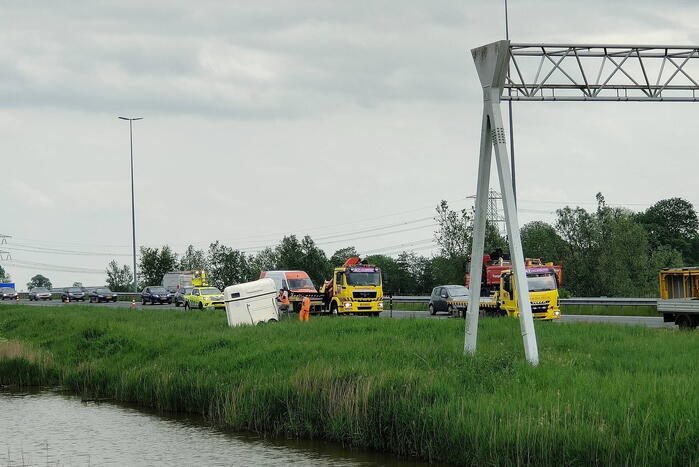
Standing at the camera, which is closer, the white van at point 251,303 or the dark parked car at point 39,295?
the white van at point 251,303

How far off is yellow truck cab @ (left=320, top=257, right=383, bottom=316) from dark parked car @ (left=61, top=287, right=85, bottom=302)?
172 feet

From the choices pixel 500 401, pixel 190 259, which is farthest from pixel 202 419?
pixel 190 259

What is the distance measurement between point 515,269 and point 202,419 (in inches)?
279

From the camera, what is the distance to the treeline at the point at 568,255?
66.4 metres

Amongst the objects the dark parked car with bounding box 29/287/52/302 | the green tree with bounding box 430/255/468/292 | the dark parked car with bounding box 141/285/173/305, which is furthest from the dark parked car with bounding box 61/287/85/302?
the green tree with bounding box 430/255/468/292

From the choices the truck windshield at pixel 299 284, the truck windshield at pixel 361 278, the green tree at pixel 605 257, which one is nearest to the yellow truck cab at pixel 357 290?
the truck windshield at pixel 361 278

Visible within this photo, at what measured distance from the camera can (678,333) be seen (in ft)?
78.2

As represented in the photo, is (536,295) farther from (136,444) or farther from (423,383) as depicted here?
(136,444)

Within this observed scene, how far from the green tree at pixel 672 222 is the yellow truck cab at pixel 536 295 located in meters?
75.8

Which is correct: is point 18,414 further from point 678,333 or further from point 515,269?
point 678,333

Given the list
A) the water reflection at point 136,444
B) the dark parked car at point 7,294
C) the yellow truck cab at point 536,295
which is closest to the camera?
the water reflection at point 136,444

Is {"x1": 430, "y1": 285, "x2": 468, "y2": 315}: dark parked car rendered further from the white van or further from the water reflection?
the water reflection

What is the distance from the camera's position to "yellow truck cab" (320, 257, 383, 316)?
143 feet

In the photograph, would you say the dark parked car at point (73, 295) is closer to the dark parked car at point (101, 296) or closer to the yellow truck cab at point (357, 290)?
the dark parked car at point (101, 296)
